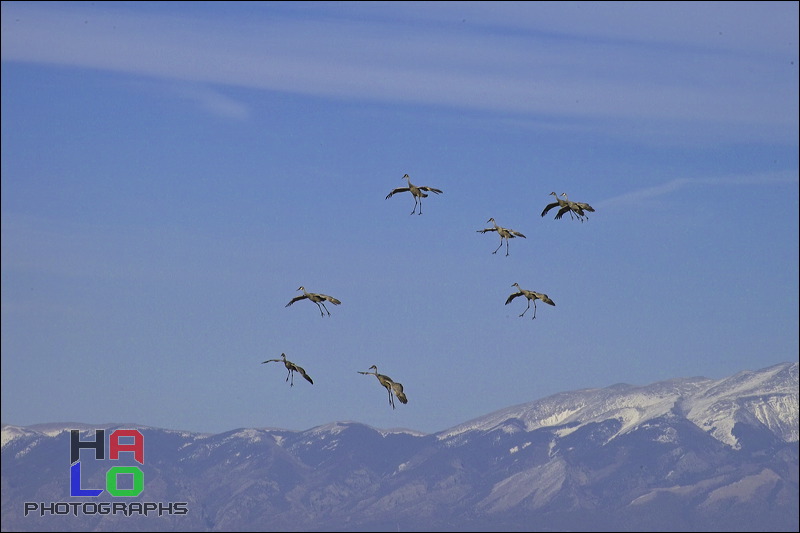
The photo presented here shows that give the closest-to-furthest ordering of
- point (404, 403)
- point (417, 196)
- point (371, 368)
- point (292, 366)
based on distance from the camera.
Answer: point (404, 403) < point (371, 368) < point (292, 366) < point (417, 196)

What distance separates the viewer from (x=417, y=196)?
3280 inches

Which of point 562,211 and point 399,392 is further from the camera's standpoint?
point 562,211

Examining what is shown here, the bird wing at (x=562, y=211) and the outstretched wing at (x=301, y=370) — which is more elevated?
the bird wing at (x=562, y=211)

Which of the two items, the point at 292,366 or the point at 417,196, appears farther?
the point at 417,196

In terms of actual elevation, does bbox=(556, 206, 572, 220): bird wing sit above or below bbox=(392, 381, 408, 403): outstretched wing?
above

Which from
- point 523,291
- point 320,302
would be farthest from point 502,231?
point 320,302

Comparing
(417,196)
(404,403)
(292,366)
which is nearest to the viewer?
(404,403)

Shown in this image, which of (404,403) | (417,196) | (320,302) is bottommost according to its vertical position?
(404,403)

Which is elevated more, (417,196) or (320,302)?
(417,196)

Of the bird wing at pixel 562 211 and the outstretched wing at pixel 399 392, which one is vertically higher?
the bird wing at pixel 562 211

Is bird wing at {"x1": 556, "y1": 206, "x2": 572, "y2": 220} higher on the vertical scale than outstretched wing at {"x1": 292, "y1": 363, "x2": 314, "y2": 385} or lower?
higher

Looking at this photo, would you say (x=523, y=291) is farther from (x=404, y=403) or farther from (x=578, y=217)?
(x=404, y=403)

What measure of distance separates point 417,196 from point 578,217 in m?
8.84

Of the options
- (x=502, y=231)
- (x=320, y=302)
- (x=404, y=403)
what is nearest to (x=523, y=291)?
(x=502, y=231)
